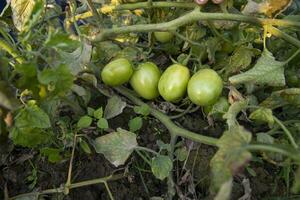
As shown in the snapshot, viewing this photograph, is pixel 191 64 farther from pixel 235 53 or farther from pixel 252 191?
pixel 252 191

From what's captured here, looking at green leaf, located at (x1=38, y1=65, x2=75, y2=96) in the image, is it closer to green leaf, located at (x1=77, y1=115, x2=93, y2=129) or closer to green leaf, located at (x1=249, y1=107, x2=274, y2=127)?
green leaf, located at (x1=77, y1=115, x2=93, y2=129)

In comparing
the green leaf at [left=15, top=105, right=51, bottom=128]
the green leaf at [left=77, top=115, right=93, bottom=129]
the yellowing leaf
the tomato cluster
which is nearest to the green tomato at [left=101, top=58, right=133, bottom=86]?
the tomato cluster

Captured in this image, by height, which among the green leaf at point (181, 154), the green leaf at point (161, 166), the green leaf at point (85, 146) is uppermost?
the green leaf at point (85, 146)

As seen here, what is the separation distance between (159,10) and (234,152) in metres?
0.53

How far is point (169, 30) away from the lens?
100cm

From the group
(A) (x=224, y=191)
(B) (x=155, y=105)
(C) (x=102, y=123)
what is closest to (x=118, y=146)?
(C) (x=102, y=123)

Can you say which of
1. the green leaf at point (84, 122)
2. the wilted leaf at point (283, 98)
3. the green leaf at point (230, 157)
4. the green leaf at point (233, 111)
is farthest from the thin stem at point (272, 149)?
the green leaf at point (84, 122)

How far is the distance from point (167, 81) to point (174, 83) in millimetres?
17

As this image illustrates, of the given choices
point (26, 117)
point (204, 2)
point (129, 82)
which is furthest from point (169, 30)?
point (26, 117)

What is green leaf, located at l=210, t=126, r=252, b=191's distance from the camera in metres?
0.66

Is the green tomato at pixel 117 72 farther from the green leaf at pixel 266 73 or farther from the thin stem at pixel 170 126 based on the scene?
the green leaf at pixel 266 73

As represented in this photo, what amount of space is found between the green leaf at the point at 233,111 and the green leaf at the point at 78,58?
308mm

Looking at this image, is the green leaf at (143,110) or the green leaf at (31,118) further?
the green leaf at (143,110)

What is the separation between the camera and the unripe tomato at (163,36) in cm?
114
